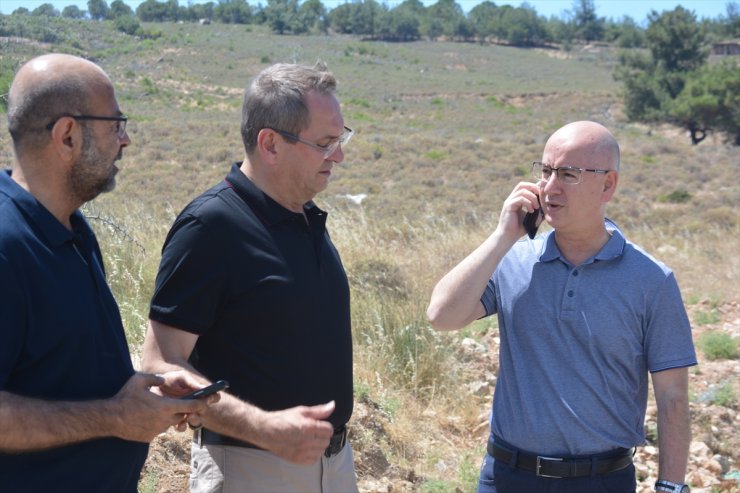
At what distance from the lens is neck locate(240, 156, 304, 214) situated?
8.61ft

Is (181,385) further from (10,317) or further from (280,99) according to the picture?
(280,99)

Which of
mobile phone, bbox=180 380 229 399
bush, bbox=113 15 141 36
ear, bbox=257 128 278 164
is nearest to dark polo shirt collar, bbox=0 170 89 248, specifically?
mobile phone, bbox=180 380 229 399

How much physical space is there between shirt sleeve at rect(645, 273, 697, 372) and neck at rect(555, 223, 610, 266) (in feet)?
0.84

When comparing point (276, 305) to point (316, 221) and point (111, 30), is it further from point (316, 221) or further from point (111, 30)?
point (111, 30)

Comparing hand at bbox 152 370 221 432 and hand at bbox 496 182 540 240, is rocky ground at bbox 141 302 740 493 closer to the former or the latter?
hand at bbox 152 370 221 432

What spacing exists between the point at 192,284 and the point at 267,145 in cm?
52

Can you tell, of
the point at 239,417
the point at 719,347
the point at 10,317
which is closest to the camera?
the point at 10,317

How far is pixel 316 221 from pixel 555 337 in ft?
2.87

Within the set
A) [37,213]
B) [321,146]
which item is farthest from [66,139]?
[321,146]

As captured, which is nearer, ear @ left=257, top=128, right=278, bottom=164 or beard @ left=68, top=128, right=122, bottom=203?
beard @ left=68, top=128, right=122, bottom=203

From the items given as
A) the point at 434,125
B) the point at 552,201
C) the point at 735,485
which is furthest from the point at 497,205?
the point at 434,125

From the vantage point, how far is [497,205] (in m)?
20.2

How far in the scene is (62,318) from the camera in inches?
79.2

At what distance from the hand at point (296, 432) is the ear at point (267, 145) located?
0.81m
